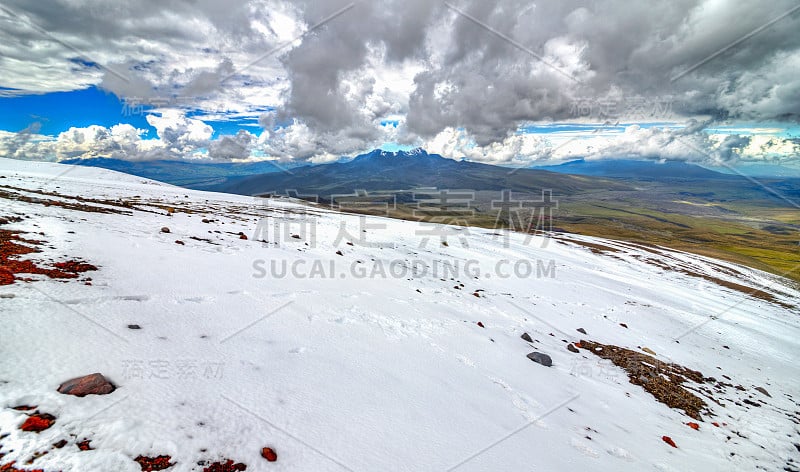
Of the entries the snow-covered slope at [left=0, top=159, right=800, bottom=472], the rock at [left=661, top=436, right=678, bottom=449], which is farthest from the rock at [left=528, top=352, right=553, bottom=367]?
the rock at [left=661, top=436, right=678, bottom=449]

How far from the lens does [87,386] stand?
5.27 metres

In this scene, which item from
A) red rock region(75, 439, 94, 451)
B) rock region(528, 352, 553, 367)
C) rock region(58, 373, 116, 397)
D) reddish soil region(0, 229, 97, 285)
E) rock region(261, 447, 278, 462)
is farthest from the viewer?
rock region(528, 352, 553, 367)

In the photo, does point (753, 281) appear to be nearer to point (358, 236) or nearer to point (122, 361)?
point (358, 236)

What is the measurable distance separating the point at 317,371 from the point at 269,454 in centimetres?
292

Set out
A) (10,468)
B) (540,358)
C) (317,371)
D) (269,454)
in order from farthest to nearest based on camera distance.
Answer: (540,358), (317,371), (269,454), (10,468)

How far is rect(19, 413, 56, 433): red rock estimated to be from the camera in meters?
4.28

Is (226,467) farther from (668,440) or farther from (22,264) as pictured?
(668,440)

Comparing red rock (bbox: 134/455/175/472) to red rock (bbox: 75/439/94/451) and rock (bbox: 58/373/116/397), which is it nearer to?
red rock (bbox: 75/439/94/451)

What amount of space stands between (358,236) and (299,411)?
27985mm

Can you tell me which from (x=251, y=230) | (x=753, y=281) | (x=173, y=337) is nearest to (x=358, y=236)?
(x=251, y=230)

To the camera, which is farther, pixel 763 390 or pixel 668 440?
pixel 763 390

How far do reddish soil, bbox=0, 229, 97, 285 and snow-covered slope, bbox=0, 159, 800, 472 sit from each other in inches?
13.6

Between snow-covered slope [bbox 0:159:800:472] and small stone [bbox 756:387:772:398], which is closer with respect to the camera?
snow-covered slope [bbox 0:159:800:472]

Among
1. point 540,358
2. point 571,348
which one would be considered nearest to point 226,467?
point 540,358
